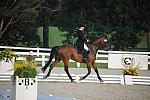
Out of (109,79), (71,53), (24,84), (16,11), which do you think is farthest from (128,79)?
(16,11)

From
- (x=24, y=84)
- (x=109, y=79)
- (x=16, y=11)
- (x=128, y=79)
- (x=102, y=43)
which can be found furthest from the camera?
(x=16, y=11)

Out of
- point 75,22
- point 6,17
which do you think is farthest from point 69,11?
point 6,17

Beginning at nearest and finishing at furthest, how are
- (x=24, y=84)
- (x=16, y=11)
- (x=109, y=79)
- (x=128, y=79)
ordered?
(x=24, y=84) → (x=128, y=79) → (x=109, y=79) → (x=16, y=11)

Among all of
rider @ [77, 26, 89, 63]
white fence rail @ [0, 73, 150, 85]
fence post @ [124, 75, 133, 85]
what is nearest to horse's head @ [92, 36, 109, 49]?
rider @ [77, 26, 89, 63]

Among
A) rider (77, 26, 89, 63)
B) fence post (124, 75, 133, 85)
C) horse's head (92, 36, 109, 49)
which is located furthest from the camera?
fence post (124, 75, 133, 85)

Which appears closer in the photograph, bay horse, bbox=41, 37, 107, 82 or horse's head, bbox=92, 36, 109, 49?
bay horse, bbox=41, 37, 107, 82

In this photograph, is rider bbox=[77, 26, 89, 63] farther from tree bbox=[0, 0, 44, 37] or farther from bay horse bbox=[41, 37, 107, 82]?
tree bbox=[0, 0, 44, 37]

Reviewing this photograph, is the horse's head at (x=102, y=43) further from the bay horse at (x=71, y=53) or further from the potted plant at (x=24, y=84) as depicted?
the potted plant at (x=24, y=84)

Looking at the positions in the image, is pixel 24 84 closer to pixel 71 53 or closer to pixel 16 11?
pixel 71 53

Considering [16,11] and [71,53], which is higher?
[16,11]

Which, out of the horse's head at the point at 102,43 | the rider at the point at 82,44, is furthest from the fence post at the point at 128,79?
the rider at the point at 82,44

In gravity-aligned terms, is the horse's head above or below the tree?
below

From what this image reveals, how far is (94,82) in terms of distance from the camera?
763 inches

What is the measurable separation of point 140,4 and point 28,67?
3402cm
